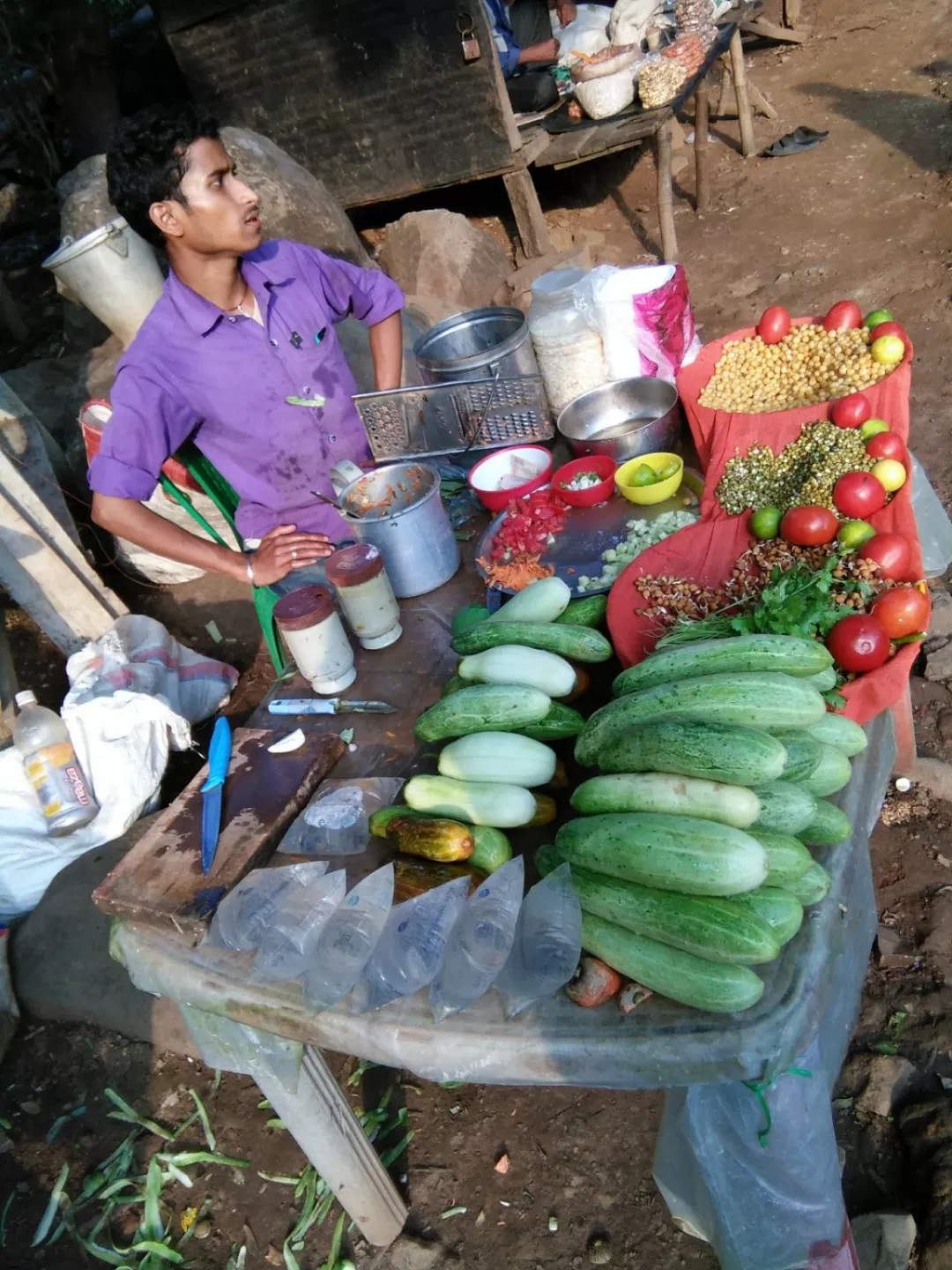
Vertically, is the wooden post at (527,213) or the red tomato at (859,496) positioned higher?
the red tomato at (859,496)

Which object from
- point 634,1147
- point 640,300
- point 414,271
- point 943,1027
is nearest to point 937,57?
point 414,271

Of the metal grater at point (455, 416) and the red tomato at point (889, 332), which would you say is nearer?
the metal grater at point (455, 416)

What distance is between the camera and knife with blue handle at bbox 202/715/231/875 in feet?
6.52

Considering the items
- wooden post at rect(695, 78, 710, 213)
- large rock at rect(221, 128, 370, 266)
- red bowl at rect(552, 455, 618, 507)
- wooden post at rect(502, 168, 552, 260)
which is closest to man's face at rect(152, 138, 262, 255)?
red bowl at rect(552, 455, 618, 507)

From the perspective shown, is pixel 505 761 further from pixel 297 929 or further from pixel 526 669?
pixel 297 929

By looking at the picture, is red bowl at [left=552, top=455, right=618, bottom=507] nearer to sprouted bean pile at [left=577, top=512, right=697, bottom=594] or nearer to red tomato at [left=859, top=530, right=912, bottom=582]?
sprouted bean pile at [left=577, top=512, right=697, bottom=594]

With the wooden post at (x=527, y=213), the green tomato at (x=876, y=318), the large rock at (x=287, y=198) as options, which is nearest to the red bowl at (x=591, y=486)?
the green tomato at (x=876, y=318)

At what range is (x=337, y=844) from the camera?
1.96m

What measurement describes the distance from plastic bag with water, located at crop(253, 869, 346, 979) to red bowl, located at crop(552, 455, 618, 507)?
1.49 m

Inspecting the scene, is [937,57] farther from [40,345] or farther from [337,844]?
[337,844]

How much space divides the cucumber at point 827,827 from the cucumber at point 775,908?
195 millimetres

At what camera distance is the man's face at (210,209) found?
284 cm

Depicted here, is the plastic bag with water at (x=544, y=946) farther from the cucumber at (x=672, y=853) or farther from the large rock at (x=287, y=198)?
the large rock at (x=287, y=198)

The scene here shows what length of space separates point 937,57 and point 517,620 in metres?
11.6
